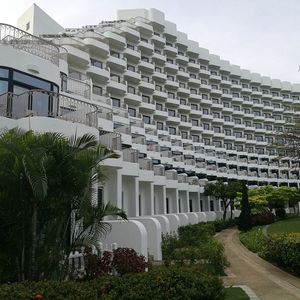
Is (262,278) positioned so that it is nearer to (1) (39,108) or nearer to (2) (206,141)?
(1) (39,108)

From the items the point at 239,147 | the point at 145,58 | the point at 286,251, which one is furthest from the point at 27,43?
the point at 239,147

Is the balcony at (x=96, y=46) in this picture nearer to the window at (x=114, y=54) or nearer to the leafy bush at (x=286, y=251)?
the window at (x=114, y=54)

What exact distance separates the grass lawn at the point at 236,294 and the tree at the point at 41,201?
3.98m

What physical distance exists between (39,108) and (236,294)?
30.3 feet

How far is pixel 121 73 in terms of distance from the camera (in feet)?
164

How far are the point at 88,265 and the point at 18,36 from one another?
10.6 metres

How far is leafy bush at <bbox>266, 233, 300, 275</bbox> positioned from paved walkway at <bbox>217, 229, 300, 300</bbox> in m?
0.31

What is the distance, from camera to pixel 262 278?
13.4 metres

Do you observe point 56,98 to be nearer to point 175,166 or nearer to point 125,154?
point 125,154

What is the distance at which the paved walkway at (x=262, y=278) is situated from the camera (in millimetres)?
11031

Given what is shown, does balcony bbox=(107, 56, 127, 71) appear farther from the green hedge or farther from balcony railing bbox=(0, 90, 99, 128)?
the green hedge

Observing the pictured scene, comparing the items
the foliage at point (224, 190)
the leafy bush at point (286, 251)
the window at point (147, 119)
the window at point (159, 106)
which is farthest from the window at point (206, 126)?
the leafy bush at point (286, 251)

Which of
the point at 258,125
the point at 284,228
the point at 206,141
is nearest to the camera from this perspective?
the point at 284,228

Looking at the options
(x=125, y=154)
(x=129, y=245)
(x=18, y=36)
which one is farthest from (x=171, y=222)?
(x=18, y=36)
